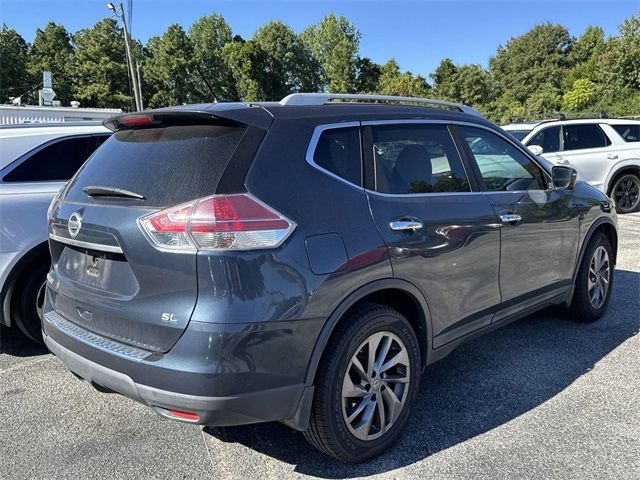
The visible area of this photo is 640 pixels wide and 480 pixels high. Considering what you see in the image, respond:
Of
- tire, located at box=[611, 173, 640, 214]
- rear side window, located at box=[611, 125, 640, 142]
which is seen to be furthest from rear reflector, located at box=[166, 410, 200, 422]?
rear side window, located at box=[611, 125, 640, 142]

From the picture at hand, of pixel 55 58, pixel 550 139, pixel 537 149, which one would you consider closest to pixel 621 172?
pixel 550 139

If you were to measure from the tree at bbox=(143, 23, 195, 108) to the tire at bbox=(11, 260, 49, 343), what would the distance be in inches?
1836

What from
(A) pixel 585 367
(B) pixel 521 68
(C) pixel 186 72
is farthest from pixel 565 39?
(A) pixel 585 367

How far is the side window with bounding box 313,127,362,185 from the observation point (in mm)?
2543

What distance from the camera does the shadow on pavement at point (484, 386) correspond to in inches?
109

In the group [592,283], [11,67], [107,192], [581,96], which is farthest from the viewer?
[11,67]

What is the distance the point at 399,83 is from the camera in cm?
5744

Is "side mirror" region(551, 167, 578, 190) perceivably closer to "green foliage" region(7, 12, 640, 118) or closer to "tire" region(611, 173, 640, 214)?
"tire" region(611, 173, 640, 214)

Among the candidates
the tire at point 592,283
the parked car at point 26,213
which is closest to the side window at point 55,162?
the parked car at point 26,213

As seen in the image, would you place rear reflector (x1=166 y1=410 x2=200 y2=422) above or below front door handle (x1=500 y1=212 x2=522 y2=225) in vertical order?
below

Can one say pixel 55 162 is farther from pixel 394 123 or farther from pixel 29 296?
pixel 394 123

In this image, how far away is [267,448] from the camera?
9.32 ft

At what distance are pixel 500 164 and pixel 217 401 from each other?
2631mm

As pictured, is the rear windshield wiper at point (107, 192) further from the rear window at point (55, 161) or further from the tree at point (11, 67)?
the tree at point (11, 67)
